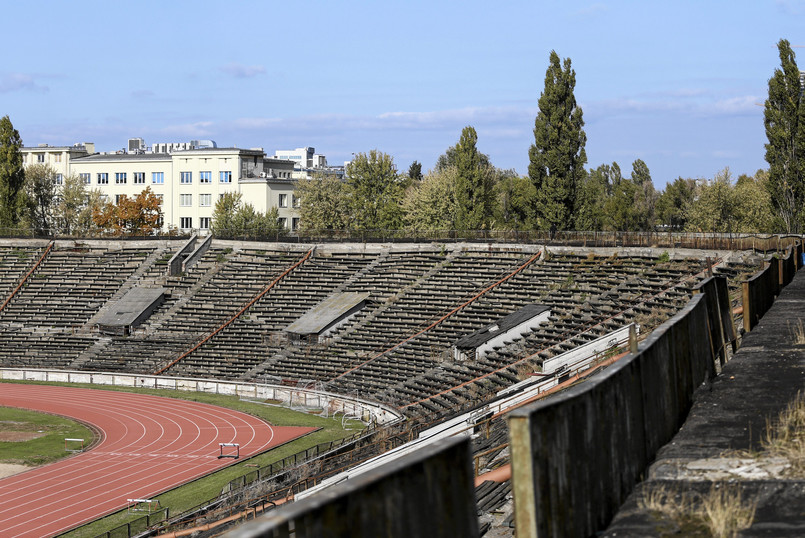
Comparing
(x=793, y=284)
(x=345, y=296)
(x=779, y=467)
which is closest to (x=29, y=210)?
(x=345, y=296)

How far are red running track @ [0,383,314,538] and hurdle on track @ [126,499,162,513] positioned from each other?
0.52 meters

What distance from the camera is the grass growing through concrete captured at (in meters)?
6.31

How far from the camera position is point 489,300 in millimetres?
54312

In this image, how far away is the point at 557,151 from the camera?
2579 inches

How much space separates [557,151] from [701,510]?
6030 centimetres

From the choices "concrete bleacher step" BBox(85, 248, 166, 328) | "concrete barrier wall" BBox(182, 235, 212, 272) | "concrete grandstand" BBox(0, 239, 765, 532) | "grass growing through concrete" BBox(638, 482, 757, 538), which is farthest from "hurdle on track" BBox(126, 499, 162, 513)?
"concrete barrier wall" BBox(182, 235, 212, 272)

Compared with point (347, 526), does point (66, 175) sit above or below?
above

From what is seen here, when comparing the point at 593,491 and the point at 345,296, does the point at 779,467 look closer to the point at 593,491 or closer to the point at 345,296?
the point at 593,491

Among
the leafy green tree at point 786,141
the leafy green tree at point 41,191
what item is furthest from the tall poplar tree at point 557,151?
the leafy green tree at point 41,191

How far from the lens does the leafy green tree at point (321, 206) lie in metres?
102

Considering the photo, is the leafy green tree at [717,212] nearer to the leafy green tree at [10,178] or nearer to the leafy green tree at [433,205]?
the leafy green tree at [433,205]

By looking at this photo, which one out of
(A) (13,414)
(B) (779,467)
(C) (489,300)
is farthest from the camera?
(C) (489,300)

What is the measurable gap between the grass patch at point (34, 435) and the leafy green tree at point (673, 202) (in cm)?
8746

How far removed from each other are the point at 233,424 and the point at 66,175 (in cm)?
8142
